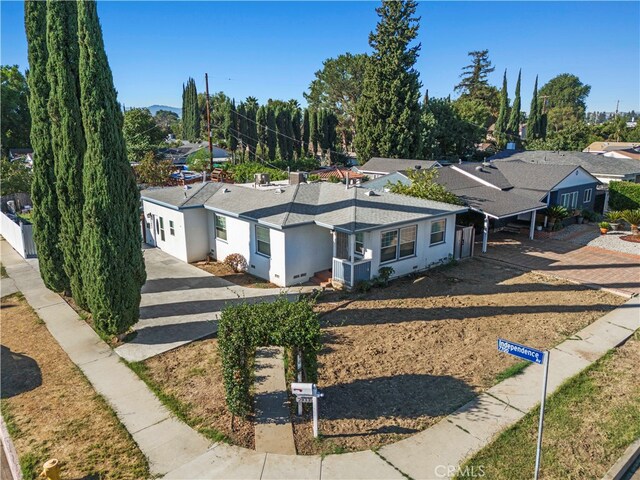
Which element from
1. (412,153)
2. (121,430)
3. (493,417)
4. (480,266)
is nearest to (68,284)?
(121,430)

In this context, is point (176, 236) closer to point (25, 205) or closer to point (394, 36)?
point (25, 205)

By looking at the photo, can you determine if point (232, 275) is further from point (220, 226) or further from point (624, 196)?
point (624, 196)

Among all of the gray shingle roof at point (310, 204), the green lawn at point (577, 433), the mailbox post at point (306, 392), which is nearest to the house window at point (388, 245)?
the gray shingle roof at point (310, 204)

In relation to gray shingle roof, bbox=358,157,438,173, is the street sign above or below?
below

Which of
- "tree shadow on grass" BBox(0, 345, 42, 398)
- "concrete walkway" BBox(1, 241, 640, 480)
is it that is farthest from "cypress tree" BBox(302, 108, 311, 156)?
"tree shadow on grass" BBox(0, 345, 42, 398)

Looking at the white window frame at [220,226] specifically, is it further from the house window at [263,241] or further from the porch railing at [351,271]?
the porch railing at [351,271]

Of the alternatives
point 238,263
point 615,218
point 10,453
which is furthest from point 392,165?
point 10,453

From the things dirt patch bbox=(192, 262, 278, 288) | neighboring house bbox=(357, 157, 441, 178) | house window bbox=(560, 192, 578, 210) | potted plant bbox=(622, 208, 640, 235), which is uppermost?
neighboring house bbox=(357, 157, 441, 178)

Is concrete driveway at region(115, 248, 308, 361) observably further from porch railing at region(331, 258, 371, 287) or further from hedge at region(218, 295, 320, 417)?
hedge at region(218, 295, 320, 417)
